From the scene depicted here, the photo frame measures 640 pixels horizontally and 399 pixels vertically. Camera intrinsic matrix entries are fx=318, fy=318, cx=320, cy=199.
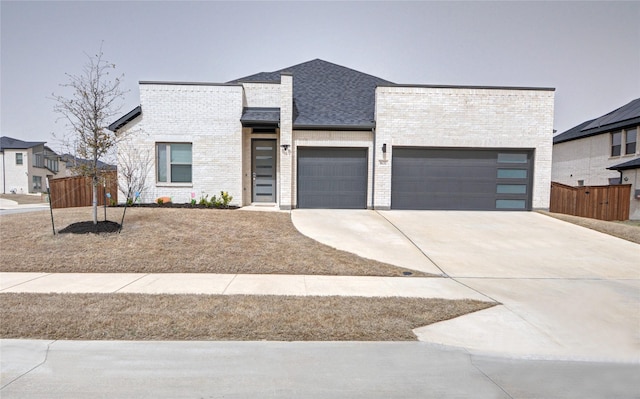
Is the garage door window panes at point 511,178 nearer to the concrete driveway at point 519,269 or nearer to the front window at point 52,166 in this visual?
the concrete driveway at point 519,269

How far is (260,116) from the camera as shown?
13.2 meters

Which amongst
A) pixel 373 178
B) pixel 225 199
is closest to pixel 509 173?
pixel 373 178

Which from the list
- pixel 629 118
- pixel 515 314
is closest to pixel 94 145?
pixel 515 314

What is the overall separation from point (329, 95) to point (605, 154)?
746 inches

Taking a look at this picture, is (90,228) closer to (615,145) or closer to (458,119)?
(458,119)

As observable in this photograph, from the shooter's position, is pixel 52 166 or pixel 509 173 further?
pixel 52 166

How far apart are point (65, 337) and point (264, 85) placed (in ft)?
40.2

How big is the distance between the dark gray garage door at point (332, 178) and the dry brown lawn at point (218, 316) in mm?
8433

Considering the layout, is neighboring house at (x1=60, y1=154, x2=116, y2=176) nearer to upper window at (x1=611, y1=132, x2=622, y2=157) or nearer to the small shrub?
the small shrub

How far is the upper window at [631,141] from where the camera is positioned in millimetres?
18703

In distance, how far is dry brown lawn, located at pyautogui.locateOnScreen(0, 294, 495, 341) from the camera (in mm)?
3807

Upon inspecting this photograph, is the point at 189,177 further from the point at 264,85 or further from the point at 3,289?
the point at 3,289

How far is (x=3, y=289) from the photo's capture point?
5.44m

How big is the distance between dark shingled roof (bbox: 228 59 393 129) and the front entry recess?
1827 mm
